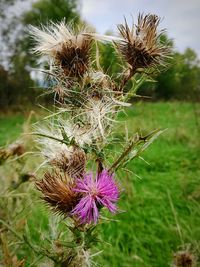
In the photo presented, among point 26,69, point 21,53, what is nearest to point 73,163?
point 26,69

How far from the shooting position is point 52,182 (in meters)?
1.29

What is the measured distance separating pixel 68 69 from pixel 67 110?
14cm

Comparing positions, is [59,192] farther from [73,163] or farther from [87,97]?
[87,97]

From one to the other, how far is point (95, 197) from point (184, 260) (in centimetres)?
94

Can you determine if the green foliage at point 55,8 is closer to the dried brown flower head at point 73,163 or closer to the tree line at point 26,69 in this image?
the tree line at point 26,69

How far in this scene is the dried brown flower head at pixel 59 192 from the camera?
1272 mm

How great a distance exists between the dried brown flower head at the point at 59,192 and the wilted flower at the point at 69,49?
0.34 m

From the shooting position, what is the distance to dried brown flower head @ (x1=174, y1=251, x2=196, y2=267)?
1986 millimetres

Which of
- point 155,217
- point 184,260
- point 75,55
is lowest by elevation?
point 155,217

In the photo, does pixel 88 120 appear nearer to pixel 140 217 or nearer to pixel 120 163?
pixel 120 163

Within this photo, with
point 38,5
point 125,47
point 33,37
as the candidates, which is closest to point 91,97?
point 125,47

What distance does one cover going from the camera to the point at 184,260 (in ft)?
6.54

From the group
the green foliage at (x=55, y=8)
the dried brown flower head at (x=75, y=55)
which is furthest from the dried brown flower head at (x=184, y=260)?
the green foliage at (x=55, y=8)

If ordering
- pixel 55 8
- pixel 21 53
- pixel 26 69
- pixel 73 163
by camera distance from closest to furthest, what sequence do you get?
1. pixel 73 163
2. pixel 26 69
3. pixel 21 53
4. pixel 55 8
